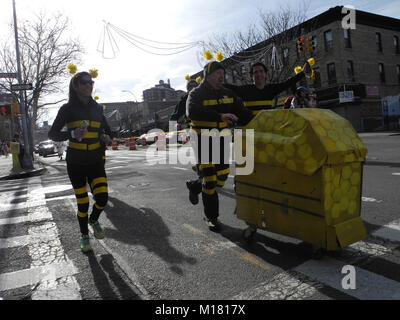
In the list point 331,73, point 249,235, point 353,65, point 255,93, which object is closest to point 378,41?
point 353,65

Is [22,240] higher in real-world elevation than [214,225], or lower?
lower

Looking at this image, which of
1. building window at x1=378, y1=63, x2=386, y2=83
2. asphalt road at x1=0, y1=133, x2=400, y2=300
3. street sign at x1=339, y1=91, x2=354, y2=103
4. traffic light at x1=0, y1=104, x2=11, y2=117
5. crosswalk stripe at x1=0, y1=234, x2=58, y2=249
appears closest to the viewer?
asphalt road at x1=0, y1=133, x2=400, y2=300

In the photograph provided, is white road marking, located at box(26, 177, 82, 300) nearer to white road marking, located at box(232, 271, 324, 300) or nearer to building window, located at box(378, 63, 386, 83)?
white road marking, located at box(232, 271, 324, 300)

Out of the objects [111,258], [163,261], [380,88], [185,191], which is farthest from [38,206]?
[380,88]

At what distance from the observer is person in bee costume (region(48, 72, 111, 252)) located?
3.57 m

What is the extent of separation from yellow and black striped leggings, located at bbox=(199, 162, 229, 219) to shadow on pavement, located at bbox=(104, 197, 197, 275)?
23.7 inches

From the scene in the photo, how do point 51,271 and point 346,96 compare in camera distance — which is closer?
point 51,271

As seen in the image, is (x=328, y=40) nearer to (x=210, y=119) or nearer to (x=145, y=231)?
(x=210, y=119)

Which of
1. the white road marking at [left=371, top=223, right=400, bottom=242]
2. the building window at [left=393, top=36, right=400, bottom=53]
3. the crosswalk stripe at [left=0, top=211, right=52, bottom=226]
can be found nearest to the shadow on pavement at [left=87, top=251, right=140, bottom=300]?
the crosswalk stripe at [left=0, top=211, right=52, bottom=226]

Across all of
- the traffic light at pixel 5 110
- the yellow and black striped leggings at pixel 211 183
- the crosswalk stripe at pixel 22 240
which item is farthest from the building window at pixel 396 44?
the crosswalk stripe at pixel 22 240

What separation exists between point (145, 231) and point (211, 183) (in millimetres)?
1101

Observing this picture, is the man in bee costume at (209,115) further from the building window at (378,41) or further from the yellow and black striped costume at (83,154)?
the building window at (378,41)

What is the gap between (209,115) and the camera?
3.69 metres

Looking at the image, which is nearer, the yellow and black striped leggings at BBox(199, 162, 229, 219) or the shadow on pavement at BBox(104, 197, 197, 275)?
the shadow on pavement at BBox(104, 197, 197, 275)
